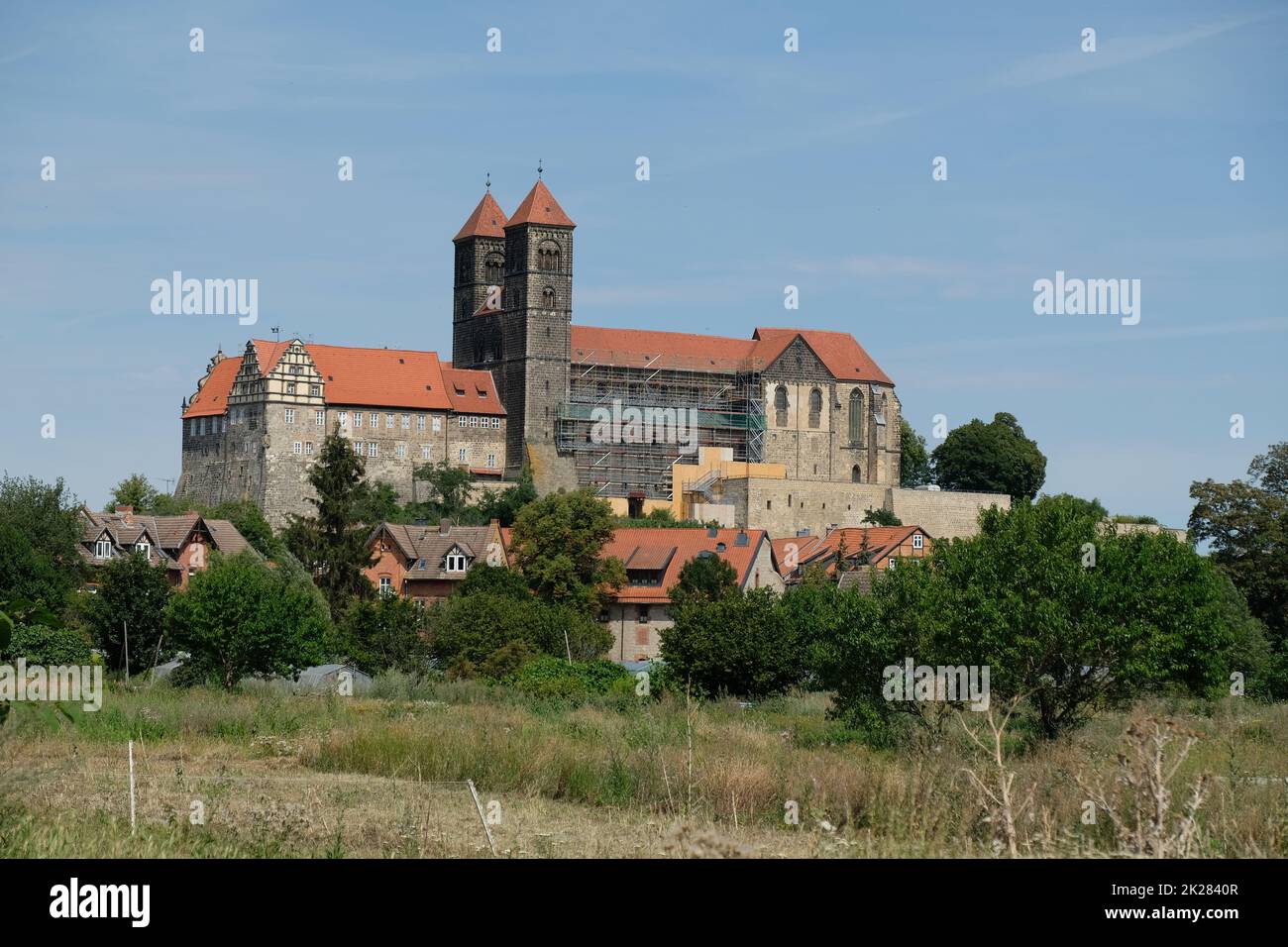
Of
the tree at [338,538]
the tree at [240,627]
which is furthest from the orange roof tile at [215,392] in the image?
the tree at [240,627]

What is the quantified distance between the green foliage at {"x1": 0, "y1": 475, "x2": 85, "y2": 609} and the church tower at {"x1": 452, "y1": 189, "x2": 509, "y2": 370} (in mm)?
40118

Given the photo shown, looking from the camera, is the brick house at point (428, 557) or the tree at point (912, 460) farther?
the tree at point (912, 460)

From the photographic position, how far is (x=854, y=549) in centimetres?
7388

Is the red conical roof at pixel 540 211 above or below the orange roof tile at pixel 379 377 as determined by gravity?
above

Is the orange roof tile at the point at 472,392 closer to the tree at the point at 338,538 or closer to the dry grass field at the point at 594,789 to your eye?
the tree at the point at 338,538

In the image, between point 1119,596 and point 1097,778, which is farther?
point 1119,596

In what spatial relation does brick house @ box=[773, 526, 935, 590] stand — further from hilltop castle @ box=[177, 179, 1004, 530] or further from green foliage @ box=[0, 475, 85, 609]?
green foliage @ box=[0, 475, 85, 609]

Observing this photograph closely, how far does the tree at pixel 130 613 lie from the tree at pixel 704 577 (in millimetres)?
19845

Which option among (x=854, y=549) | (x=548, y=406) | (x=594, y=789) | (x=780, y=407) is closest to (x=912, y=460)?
(x=780, y=407)

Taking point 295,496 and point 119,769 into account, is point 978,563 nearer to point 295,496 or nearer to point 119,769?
point 119,769

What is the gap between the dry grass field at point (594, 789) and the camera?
10562 mm
